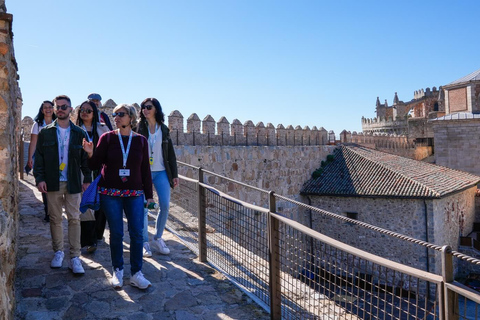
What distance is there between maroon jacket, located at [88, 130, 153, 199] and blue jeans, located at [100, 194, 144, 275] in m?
0.13

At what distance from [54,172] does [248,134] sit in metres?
10.1

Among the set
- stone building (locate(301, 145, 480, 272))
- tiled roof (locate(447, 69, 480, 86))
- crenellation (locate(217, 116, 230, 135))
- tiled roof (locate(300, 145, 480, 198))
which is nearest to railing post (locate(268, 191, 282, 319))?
crenellation (locate(217, 116, 230, 135))

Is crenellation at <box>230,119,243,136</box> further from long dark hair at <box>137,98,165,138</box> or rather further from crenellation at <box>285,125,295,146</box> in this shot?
long dark hair at <box>137,98,165,138</box>

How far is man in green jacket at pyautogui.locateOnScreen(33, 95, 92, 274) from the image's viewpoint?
3605 millimetres

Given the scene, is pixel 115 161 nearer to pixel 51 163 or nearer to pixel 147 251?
pixel 51 163

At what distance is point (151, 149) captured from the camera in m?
4.32

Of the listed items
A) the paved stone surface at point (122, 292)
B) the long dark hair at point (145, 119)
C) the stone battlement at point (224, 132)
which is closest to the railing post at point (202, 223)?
the paved stone surface at point (122, 292)

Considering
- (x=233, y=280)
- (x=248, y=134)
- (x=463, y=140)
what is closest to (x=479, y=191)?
(x=463, y=140)

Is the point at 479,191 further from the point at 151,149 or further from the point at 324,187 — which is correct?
the point at 151,149

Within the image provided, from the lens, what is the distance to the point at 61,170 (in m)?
3.64

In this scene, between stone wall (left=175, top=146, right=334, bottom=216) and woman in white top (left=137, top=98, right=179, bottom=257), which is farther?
stone wall (left=175, top=146, right=334, bottom=216)

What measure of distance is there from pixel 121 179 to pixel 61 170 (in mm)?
711

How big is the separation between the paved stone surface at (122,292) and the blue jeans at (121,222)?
0.33 meters

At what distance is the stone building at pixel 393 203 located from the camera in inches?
596
